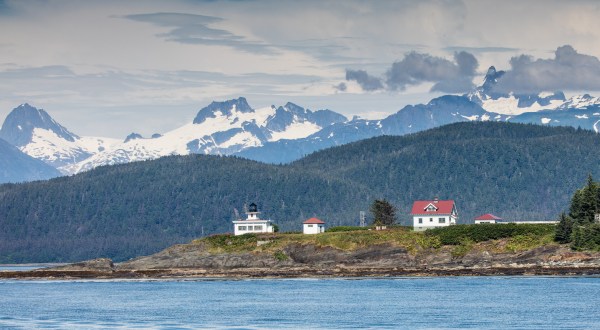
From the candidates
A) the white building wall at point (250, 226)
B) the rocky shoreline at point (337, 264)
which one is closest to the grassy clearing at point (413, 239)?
the rocky shoreline at point (337, 264)

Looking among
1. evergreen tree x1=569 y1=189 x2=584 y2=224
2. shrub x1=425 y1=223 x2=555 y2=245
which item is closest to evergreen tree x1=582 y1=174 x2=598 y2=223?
evergreen tree x1=569 y1=189 x2=584 y2=224

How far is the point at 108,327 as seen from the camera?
10169cm

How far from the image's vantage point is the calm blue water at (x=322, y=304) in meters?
102

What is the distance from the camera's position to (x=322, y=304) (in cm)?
11919

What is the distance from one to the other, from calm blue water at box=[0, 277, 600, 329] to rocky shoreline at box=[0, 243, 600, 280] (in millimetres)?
2807

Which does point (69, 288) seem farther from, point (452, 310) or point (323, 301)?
point (452, 310)

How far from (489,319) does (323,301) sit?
82.8ft

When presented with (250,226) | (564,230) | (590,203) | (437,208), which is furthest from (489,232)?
(250,226)

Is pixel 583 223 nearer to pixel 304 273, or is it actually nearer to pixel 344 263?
pixel 344 263

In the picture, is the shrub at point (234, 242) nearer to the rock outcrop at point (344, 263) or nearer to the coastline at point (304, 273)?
the rock outcrop at point (344, 263)

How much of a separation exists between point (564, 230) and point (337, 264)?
30918 mm

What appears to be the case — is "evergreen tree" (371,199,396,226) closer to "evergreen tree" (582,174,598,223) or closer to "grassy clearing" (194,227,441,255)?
"grassy clearing" (194,227,441,255)

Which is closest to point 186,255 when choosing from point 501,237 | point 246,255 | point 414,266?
point 246,255

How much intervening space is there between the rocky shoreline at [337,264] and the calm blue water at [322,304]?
9.21 feet
